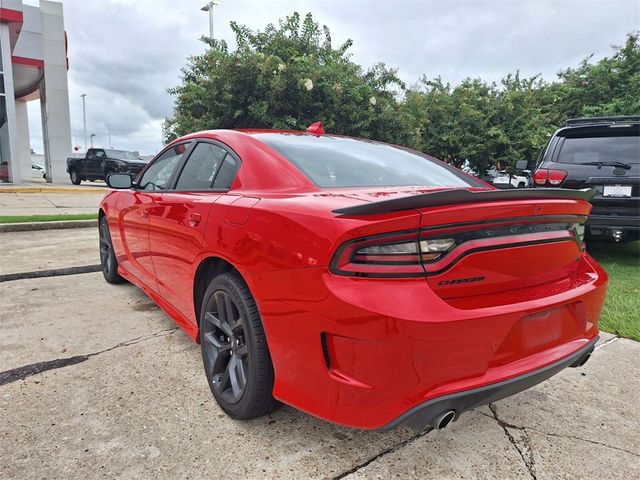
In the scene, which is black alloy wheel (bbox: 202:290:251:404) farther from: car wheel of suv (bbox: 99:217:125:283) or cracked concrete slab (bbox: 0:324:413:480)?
car wheel of suv (bbox: 99:217:125:283)

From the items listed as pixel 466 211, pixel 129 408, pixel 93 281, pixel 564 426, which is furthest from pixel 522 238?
pixel 93 281

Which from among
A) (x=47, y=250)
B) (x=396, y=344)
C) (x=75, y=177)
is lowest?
(x=47, y=250)

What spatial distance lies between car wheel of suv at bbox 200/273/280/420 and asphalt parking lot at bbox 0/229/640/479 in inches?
5.2

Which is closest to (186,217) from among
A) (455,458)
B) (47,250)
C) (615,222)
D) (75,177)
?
(455,458)

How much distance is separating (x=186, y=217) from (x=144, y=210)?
880 millimetres

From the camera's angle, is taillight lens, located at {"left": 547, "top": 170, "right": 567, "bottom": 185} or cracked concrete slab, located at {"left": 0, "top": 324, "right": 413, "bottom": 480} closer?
cracked concrete slab, located at {"left": 0, "top": 324, "right": 413, "bottom": 480}

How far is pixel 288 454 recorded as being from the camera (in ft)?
6.21

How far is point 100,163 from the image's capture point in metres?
18.3

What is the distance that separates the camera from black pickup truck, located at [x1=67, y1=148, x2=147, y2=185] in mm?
18188

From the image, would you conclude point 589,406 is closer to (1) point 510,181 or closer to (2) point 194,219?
(2) point 194,219

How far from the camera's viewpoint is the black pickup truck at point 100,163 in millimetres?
18188

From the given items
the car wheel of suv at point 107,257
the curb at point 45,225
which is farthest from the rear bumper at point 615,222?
the curb at point 45,225

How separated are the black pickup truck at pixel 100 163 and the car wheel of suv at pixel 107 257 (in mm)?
14620

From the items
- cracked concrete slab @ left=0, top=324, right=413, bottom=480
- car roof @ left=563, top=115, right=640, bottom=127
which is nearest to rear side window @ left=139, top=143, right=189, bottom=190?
cracked concrete slab @ left=0, top=324, right=413, bottom=480
